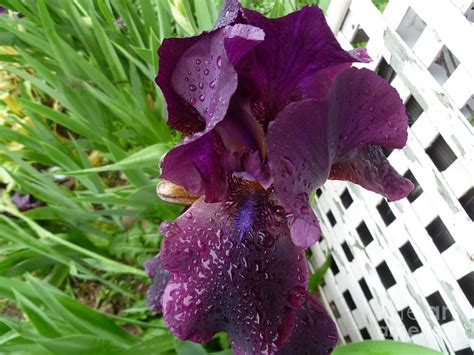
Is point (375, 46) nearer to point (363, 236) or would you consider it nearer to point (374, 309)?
point (363, 236)

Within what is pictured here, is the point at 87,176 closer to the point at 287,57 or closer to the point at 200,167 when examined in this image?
the point at 200,167

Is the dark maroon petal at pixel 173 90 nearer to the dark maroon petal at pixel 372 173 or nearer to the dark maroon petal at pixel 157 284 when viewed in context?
the dark maroon petal at pixel 372 173

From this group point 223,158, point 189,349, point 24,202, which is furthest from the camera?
point 24,202

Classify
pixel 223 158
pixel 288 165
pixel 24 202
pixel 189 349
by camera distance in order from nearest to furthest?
pixel 288 165 → pixel 223 158 → pixel 189 349 → pixel 24 202

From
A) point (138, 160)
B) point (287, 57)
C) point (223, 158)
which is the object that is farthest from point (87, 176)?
point (287, 57)

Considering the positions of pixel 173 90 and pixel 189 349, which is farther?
pixel 189 349

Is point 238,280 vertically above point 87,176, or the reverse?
point 238,280
